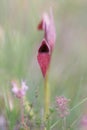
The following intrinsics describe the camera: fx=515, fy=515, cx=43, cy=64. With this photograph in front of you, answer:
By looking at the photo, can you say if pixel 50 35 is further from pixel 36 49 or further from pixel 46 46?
pixel 36 49

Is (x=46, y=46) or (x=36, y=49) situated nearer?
(x=46, y=46)

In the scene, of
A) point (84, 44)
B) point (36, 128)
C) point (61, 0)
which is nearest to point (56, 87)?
point (36, 128)

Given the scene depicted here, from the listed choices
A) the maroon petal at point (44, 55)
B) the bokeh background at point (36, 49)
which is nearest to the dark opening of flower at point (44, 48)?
the maroon petal at point (44, 55)

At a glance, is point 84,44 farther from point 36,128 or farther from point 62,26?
point 36,128

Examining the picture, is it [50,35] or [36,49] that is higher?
[50,35]

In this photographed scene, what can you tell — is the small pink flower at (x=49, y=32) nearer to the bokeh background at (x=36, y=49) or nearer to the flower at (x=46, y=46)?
the flower at (x=46, y=46)

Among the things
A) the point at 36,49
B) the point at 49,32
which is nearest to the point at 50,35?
the point at 49,32
